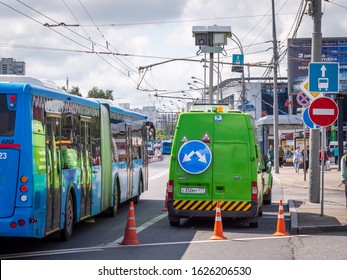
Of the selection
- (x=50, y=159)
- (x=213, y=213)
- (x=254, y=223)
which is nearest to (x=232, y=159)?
(x=213, y=213)

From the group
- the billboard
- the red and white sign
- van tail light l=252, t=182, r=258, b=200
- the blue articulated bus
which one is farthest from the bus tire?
the billboard

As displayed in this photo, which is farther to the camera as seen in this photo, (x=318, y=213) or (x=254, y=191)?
(x=318, y=213)

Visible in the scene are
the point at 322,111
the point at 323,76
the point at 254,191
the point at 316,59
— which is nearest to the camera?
the point at 254,191

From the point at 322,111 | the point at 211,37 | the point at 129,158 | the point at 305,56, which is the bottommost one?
the point at 129,158

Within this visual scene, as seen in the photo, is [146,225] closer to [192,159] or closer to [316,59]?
[192,159]

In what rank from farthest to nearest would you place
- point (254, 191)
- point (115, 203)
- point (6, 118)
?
point (115, 203) < point (254, 191) < point (6, 118)

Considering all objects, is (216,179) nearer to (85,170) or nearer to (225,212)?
(225,212)

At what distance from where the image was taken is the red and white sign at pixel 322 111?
17766 millimetres

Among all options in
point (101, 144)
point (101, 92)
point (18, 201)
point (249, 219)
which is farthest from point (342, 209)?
point (101, 92)

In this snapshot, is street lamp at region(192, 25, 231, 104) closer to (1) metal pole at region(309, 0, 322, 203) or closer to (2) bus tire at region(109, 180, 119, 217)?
(1) metal pole at region(309, 0, 322, 203)

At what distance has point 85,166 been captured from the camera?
16297 mm

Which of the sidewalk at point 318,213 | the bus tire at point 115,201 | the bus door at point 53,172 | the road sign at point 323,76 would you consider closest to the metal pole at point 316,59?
the sidewalk at point 318,213

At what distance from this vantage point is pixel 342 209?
20.8 meters

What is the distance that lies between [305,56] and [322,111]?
3062 cm
